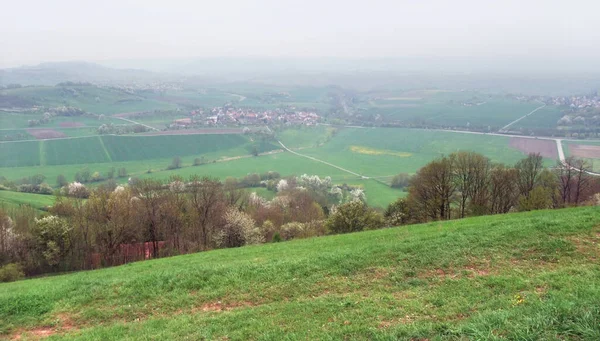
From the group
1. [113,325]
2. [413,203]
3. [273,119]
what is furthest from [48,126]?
[113,325]

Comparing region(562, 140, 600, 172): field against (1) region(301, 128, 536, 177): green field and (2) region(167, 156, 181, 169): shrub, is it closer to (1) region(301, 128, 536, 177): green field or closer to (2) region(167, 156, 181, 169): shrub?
(1) region(301, 128, 536, 177): green field

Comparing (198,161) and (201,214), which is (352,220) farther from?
(198,161)

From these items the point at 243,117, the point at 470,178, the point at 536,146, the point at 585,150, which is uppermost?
the point at 243,117

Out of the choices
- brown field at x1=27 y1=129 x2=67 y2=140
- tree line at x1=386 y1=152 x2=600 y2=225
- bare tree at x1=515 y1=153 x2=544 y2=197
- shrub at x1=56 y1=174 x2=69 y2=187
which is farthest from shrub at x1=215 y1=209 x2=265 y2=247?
brown field at x1=27 y1=129 x2=67 y2=140

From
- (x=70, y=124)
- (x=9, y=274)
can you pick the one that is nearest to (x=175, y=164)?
(x=70, y=124)

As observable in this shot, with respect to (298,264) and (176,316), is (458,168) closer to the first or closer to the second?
(298,264)

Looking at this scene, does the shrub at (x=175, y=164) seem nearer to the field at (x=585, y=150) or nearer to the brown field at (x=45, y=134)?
the brown field at (x=45, y=134)

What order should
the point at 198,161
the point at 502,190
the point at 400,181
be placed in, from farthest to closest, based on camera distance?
the point at 198,161
the point at 400,181
the point at 502,190

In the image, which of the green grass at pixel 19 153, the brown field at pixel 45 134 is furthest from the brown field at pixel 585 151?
the brown field at pixel 45 134
